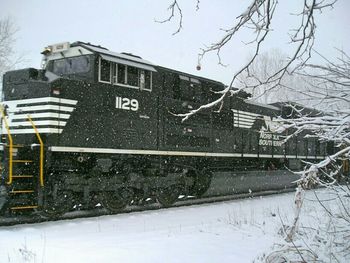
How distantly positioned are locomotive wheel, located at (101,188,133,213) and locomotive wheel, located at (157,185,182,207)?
3.79 ft

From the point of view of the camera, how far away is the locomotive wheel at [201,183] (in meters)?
13.1

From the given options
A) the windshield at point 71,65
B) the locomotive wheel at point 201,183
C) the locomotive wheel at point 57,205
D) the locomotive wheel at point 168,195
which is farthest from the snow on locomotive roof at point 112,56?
the locomotive wheel at point 201,183

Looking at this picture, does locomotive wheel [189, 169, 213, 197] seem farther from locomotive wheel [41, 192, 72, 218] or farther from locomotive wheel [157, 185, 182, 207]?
locomotive wheel [41, 192, 72, 218]

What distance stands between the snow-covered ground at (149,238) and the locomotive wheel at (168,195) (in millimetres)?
1181

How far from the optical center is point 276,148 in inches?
692

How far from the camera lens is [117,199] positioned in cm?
1030

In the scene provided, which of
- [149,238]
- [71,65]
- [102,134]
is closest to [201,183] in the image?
[102,134]

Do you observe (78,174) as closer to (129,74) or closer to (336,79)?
(129,74)

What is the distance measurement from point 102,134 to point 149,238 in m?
3.58

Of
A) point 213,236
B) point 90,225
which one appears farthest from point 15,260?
point 213,236

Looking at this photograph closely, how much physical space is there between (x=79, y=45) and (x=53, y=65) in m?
1.12

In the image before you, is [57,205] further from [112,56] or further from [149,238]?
[112,56]

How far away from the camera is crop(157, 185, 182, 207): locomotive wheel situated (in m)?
11.5

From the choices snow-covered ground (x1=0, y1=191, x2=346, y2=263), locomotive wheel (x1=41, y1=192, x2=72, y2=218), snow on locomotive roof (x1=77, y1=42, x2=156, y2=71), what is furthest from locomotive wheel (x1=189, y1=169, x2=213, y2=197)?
locomotive wheel (x1=41, y1=192, x2=72, y2=218)
